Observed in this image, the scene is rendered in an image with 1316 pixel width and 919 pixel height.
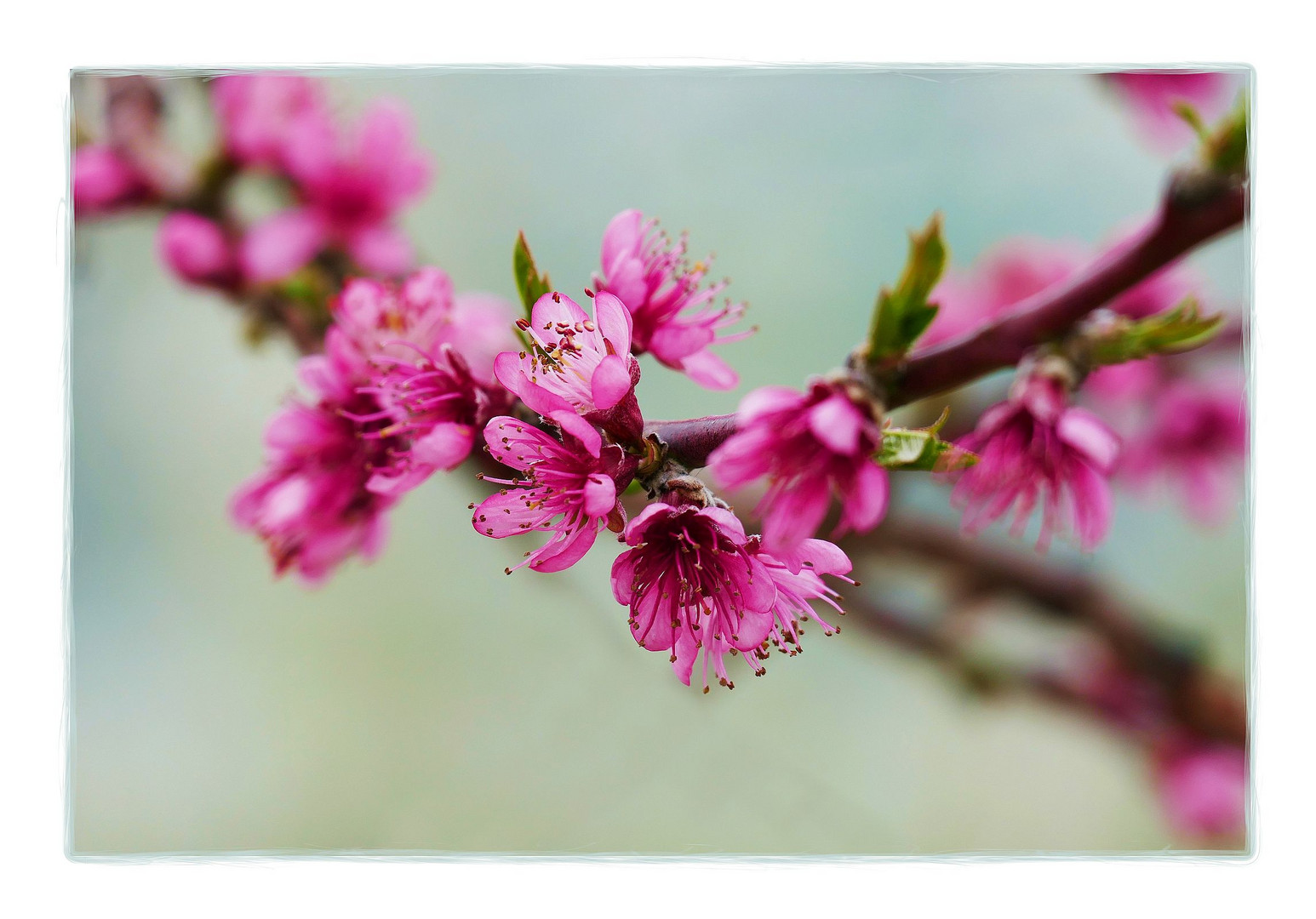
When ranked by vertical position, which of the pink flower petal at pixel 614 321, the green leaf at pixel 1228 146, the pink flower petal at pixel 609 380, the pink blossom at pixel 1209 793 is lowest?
the pink blossom at pixel 1209 793

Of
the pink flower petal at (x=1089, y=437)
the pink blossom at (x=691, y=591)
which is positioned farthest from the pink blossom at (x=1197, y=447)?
the pink blossom at (x=691, y=591)

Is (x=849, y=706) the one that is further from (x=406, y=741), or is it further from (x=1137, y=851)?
(x=406, y=741)

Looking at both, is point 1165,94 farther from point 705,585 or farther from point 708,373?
point 705,585

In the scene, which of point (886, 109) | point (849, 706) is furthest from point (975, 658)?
point (886, 109)

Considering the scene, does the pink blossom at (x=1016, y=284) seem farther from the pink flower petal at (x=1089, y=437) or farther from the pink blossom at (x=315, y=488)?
the pink blossom at (x=315, y=488)

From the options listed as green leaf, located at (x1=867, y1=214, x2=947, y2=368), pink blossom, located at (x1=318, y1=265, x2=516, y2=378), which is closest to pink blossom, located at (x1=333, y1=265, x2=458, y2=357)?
pink blossom, located at (x1=318, y1=265, x2=516, y2=378)

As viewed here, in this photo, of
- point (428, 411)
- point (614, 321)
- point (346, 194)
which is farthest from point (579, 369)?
point (346, 194)

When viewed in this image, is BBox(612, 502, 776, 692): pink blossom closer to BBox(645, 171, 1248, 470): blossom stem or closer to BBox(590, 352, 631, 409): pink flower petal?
BBox(590, 352, 631, 409): pink flower petal
